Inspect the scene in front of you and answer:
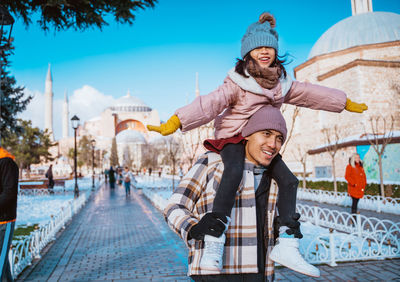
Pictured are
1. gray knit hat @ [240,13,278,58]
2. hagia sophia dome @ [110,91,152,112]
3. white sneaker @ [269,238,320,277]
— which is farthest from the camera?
hagia sophia dome @ [110,91,152,112]

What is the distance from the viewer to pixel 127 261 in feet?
18.8

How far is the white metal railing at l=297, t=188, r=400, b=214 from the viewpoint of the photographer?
10406 millimetres

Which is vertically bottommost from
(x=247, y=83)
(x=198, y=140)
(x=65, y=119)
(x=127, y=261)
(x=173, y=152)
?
(x=127, y=261)

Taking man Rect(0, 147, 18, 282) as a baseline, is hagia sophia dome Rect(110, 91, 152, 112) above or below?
above

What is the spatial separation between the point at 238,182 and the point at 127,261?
4.89m

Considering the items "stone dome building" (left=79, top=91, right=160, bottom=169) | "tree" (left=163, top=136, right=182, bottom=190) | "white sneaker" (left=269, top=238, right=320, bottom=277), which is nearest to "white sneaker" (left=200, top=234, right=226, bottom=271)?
"white sneaker" (left=269, top=238, right=320, bottom=277)

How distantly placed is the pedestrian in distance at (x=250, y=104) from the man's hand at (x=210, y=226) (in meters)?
0.08

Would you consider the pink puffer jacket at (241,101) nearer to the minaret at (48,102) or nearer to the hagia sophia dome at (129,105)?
the minaret at (48,102)

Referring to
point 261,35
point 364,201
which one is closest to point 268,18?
point 261,35

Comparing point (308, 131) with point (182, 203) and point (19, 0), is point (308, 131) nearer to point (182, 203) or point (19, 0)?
point (19, 0)

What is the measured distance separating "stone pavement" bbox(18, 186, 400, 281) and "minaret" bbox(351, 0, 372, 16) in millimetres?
31590

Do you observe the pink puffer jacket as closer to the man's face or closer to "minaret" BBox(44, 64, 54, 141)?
the man's face

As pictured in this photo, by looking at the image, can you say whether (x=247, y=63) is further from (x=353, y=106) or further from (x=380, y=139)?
(x=380, y=139)

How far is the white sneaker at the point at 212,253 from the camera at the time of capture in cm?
137
